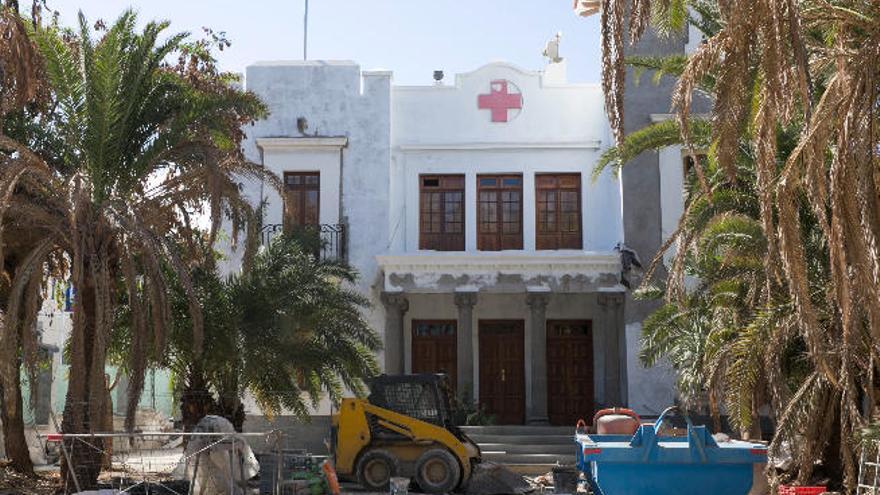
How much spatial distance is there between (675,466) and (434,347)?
48.9ft

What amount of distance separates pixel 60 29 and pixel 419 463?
9.58 m

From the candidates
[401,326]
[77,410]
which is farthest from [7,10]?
[401,326]

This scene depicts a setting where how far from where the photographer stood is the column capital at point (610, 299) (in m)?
25.1

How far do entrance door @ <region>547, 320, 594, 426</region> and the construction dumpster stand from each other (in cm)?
1396

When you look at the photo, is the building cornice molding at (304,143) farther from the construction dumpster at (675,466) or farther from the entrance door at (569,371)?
the construction dumpster at (675,466)

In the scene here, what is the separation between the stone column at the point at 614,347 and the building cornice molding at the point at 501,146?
12.2ft

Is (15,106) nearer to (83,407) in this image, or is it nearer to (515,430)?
(83,407)

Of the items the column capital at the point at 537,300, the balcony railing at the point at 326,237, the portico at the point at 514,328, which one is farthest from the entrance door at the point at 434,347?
the balcony railing at the point at 326,237

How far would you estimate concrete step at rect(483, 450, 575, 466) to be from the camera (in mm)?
21391

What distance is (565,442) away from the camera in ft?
73.9

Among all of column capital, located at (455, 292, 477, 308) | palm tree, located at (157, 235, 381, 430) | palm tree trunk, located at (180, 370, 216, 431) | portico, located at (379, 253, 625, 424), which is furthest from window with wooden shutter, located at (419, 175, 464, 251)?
palm tree trunk, located at (180, 370, 216, 431)

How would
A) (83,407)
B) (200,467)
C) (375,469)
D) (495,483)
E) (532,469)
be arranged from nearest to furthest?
(200,467) → (83,407) → (495,483) → (375,469) → (532,469)

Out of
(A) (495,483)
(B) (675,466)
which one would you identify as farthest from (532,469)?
(B) (675,466)

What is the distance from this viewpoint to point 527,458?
21547mm
